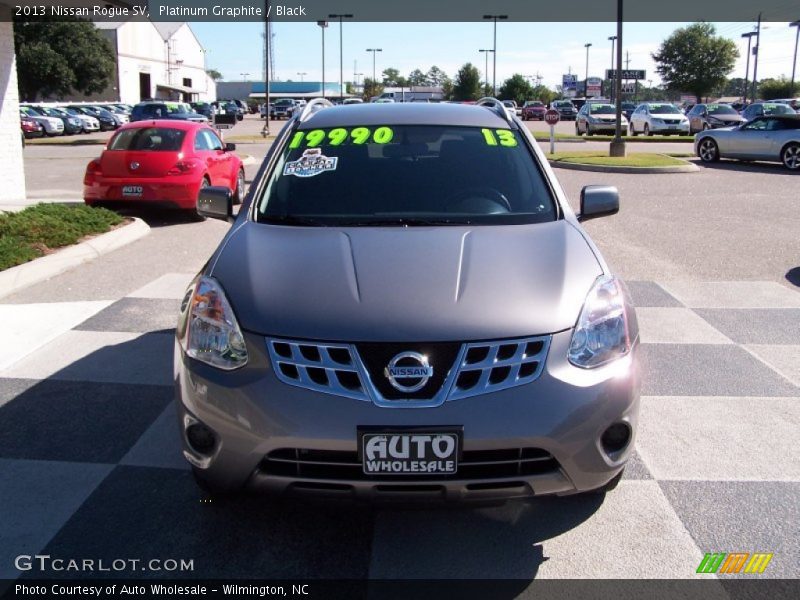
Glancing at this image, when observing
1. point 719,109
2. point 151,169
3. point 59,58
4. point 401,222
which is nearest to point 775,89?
point 719,109

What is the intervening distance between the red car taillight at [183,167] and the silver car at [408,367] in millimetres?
8627

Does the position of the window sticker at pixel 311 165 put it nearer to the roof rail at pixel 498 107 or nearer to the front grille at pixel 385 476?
the roof rail at pixel 498 107

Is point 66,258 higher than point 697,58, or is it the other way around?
point 697,58

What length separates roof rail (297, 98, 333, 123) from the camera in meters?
5.06

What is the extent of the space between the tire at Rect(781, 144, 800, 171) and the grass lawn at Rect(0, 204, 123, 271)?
16.6 meters

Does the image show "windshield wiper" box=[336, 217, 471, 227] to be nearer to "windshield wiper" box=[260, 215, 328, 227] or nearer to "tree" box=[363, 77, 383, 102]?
"windshield wiper" box=[260, 215, 328, 227]

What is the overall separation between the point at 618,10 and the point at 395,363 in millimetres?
20754

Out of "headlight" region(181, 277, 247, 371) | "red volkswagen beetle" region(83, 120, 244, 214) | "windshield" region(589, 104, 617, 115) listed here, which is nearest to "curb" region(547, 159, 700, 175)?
"red volkswagen beetle" region(83, 120, 244, 214)

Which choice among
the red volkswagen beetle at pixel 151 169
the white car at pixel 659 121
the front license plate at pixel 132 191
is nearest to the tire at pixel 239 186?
the red volkswagen beetle at pixel 151 169

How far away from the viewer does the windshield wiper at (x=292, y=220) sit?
4059mm

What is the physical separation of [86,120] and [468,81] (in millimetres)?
51853

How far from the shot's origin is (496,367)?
2.94 m

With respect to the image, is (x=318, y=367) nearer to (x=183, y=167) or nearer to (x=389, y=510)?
(x=389, y=510)

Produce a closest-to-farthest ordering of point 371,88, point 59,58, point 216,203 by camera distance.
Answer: point 216,203
point 59,58
point 371,88
